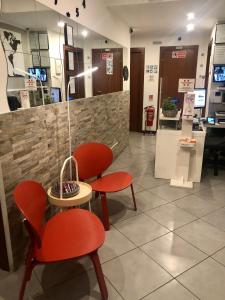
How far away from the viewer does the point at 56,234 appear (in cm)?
171

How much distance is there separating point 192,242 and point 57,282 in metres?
1.25

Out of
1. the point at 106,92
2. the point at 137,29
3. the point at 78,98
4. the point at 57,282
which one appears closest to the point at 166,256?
the point at 57,282

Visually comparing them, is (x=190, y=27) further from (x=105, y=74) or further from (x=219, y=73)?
(x=105, y=74)

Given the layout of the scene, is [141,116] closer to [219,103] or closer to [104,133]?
[219,103]

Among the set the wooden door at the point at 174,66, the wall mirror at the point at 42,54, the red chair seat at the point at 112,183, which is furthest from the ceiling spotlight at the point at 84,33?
the wooden door at the point at 174,66

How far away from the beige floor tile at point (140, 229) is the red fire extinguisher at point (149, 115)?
410 centimetres

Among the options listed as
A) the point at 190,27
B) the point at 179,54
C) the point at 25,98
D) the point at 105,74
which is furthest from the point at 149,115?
the point at 25,98

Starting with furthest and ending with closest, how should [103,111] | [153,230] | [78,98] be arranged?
[103,111] < [78,98] < [153,230]

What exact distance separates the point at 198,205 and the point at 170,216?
0.46m

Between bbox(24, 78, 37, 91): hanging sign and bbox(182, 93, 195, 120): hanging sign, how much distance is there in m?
2.00

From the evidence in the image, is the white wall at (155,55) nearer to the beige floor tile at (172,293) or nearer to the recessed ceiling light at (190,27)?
the recessed ceiling light at (190,27)

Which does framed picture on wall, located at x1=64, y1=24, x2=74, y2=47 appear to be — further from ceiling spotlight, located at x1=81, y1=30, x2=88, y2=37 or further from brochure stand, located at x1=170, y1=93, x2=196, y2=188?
brochure stand, located at x1=170, y1=93, x2=196, y2=188

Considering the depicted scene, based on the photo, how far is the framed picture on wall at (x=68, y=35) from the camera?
2.54 m

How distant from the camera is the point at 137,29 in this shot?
525cm
